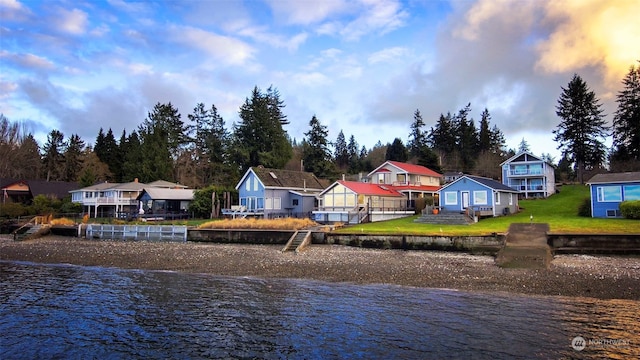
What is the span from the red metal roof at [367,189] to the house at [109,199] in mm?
32575

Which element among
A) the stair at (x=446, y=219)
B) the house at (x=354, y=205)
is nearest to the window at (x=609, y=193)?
the stair at (x=446, y=219)

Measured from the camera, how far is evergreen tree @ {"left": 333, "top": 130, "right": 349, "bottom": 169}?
112m

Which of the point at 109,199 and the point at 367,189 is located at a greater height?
the point at 367,189

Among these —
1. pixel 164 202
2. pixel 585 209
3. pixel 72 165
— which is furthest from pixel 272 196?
pixel 72 165

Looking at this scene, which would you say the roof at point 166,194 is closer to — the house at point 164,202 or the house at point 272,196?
the house at point 164,202

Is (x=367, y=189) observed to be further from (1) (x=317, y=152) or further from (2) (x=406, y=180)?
(1) (x=317, y=152)

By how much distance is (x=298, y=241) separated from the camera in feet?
104

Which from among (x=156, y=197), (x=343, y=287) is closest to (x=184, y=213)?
(x=156, y=197)

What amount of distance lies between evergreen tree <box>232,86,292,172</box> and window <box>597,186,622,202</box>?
47.1 meters

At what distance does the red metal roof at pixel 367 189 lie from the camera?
4469 cm

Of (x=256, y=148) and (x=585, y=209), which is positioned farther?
(x=256, y=148)

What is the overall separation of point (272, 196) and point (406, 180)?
18644mm

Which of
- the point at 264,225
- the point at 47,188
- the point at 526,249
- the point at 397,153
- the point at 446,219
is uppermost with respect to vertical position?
the point at 397,153

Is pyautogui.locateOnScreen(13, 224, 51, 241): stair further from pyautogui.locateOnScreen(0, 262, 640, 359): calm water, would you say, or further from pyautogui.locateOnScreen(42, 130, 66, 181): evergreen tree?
pyautogui.locateOnScreen(42, 130, 66, 181): evergreen tree
